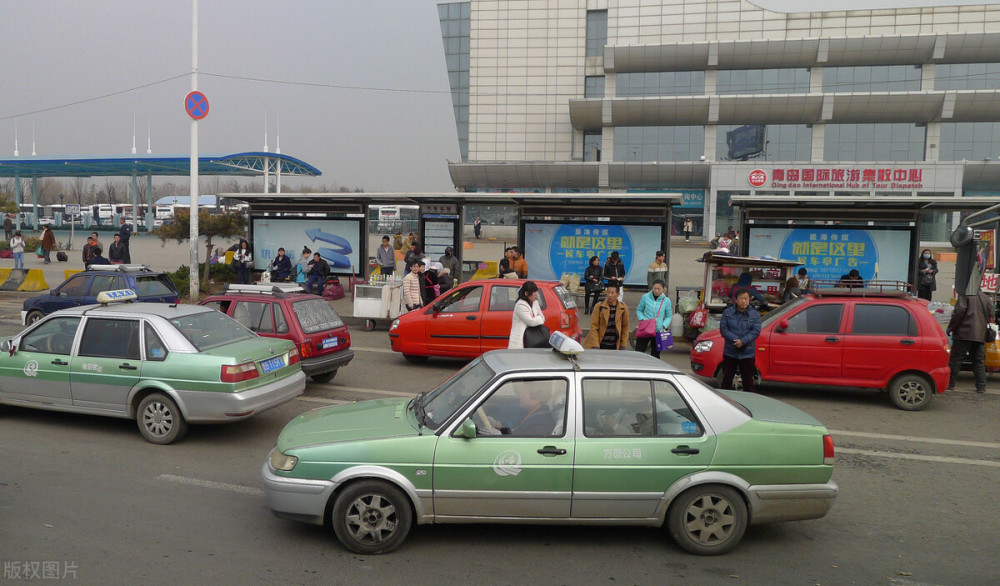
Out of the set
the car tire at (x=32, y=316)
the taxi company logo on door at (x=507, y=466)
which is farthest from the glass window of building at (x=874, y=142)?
the taxi company logo on door at (x=507, y=466)

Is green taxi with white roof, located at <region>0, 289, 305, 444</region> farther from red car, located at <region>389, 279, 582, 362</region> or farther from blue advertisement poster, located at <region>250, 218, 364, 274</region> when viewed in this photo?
blue advertisement poster, located at <region>250, 218, 364, 274</region>

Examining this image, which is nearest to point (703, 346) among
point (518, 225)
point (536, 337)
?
point (536, 337)

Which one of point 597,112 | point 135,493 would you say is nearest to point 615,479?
point 135,493

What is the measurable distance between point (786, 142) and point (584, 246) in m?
30.4

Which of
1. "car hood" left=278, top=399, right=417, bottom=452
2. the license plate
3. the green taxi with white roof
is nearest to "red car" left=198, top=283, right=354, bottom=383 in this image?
the green taxi with white roof

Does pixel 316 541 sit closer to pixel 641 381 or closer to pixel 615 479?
pixel 615 479

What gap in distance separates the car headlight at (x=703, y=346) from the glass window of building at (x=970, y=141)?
134ft

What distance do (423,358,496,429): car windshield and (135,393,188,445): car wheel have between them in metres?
3.32

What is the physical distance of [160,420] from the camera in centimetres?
770

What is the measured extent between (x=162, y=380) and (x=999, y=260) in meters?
15.9

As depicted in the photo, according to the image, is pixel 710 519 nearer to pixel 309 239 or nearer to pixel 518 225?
pixel 518 225

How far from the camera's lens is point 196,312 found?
843 cm

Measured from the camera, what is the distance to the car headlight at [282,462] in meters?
5.14

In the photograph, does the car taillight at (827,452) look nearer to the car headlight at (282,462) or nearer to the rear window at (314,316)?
the car headlight at (282,462)
